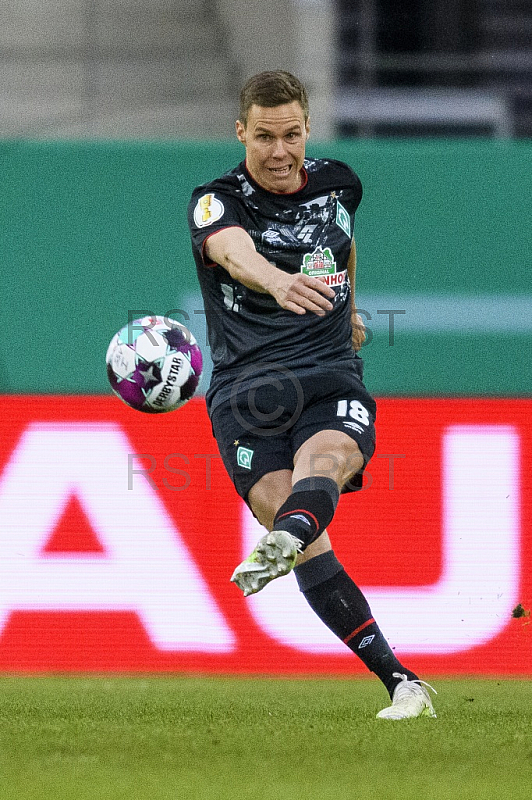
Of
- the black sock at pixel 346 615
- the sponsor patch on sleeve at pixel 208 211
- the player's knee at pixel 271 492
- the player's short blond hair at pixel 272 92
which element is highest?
the player's short blond hair at pixel 272 92

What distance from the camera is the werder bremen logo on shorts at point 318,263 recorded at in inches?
167

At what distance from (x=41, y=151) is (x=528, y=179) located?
307cm

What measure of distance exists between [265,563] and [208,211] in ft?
4.40

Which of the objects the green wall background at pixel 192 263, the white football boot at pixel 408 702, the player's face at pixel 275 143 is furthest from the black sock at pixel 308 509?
the green wall background at pixel 192 263

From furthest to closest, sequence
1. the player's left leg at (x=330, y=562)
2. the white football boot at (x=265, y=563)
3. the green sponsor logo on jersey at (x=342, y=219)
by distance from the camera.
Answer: the green sponsor logo on jersey at (x=342, y=219) → the player's left leg at (x=330, y=562) → the white football boot at (x=265, y=563)

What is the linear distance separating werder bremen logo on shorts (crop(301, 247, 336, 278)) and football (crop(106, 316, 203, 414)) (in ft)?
2.05

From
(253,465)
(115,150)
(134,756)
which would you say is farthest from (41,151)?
(134,756)

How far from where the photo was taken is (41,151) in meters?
7.52

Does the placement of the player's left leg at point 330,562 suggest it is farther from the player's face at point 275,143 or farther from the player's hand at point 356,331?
the player's face at point 275,143

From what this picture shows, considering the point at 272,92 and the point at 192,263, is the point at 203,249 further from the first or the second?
the point at 192,263

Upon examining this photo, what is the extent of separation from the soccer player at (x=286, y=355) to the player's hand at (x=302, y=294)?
309mm

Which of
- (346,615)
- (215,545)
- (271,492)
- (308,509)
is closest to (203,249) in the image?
(271,492)

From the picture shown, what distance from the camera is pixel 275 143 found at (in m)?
4.14

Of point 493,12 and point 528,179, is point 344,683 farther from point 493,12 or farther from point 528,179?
point 493,12
